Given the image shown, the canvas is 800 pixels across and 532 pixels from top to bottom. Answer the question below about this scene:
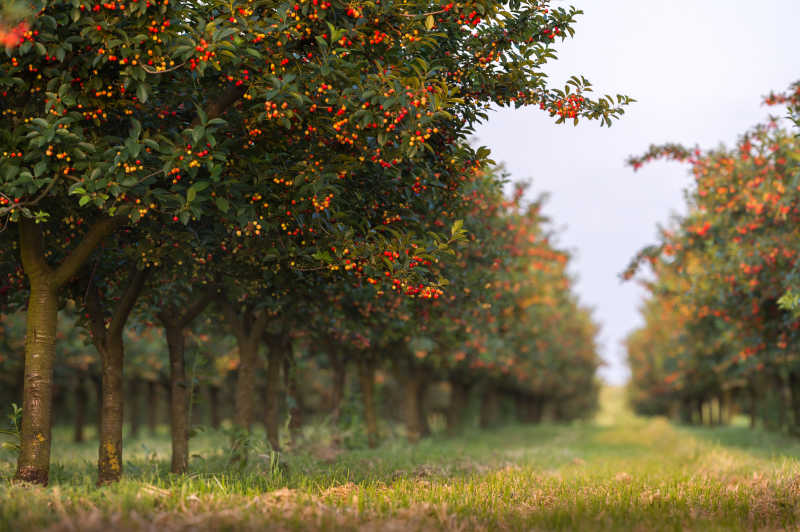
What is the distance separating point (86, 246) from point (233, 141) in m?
2.34

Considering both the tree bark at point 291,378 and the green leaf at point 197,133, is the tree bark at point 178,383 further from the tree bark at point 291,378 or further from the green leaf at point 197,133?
the green leaf at point 197,133

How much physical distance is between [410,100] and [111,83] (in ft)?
11.7

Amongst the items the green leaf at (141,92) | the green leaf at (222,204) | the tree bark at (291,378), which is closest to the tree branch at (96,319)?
the green leaf at (222,204)

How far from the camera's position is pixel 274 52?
7414 millimetres

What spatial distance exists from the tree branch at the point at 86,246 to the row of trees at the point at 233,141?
2cm

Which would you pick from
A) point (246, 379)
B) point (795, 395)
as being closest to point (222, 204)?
point (246, 379)

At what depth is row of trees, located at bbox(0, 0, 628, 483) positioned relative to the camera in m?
6.97

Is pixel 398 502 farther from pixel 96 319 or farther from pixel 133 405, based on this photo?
pixel 133 405

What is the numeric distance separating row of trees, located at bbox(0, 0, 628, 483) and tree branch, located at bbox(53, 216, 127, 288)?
0.07ft

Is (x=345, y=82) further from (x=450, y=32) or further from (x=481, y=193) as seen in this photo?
(x=481, y=193)

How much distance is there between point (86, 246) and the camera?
8.44m

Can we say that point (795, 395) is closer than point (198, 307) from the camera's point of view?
No

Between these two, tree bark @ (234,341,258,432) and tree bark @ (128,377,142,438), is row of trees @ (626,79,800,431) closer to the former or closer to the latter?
tree bark @ (234,341,258,432)

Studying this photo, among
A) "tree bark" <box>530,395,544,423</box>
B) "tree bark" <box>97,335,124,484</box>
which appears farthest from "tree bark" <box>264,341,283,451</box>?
"tree bark" <box>530,395,544,423</box>
